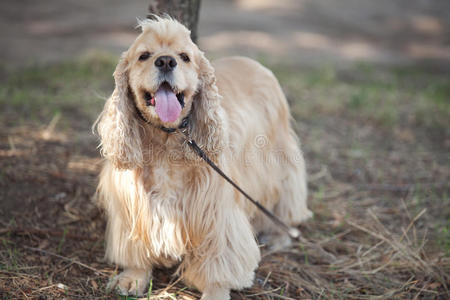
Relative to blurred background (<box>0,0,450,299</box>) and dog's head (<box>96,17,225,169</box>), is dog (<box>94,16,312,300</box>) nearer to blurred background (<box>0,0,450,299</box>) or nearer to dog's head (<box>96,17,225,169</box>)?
dog's head (<box>96,17,225,169</box>)

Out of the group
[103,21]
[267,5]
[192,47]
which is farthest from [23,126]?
[267,5]

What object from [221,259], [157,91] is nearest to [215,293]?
[221,259]

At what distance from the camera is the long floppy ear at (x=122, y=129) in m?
2.20

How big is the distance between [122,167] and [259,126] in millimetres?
1069

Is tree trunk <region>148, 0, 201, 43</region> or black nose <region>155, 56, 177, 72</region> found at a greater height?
tree trunk <region>148, 0, 201, 43</region>

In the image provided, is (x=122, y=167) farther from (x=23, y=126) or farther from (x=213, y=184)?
(x=23, y=126)

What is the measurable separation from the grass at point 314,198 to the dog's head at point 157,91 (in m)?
0.49

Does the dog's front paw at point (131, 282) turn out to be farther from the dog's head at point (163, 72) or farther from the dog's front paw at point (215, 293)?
the dog's head at point (163, 72)

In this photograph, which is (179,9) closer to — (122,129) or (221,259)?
(122,129)

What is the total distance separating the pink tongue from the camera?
6.91 feet

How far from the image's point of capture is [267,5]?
41.5 ft

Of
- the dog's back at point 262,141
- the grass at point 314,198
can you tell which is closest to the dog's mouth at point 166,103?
the dog's back at point 262,141

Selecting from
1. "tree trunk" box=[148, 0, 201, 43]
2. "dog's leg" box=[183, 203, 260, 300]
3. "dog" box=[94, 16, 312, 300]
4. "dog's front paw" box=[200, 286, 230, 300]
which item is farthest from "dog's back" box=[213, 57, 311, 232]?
"dog's front paw" box=[200, 286, 230, 300]

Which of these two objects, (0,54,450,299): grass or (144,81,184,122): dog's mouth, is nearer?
(144,81,184,122): dog's mouth
